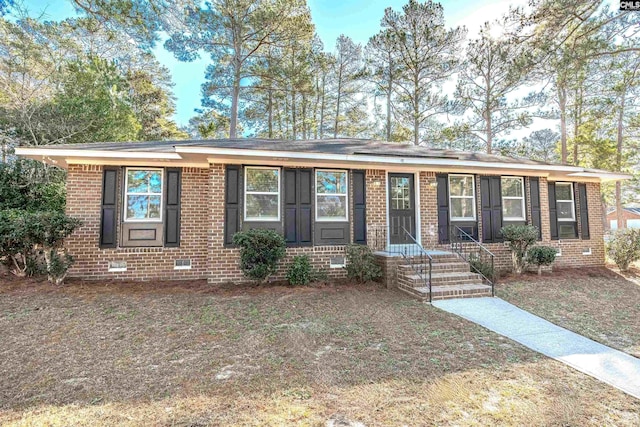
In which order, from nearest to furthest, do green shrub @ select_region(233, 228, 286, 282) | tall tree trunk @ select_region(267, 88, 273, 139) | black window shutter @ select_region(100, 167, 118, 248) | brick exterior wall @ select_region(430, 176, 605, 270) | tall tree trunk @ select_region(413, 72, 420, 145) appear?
green shrub @ select_region(233, 228, 286, 282) → black window shutter @ select_region(100, 167, 118, 248) → brick exterior wall @ select_region(430, 176, 605, 270) → tall tree trunk @ select_region(413, 72, 420, 145) → tall tree trunk @ select_region(267, 88, 273, 139)

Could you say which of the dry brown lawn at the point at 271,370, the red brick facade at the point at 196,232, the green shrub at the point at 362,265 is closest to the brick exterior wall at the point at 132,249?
the red brick facade at the point at 196,232

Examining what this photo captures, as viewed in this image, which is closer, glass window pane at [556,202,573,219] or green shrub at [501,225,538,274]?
green shrub at [501,225,538,274]

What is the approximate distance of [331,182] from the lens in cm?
770

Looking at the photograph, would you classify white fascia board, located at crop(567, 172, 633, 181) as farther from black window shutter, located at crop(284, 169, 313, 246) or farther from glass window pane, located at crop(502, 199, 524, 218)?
black window shutter, located at crop(284, 169, 313, 246)

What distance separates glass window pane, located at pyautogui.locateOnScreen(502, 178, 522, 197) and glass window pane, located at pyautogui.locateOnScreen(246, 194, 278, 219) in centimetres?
657

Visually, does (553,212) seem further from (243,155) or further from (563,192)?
(243,155)

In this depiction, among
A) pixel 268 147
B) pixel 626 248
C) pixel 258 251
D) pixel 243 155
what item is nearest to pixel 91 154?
pixel 243 155

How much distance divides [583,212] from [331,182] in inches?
321

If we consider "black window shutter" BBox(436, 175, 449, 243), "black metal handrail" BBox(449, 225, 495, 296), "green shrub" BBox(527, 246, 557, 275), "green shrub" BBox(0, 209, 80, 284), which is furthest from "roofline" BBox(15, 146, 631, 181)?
"green shrub" BBox(527, 246, 557, 275)

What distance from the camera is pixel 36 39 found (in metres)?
12.3

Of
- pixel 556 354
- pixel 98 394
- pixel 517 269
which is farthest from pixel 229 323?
pixel 517 269

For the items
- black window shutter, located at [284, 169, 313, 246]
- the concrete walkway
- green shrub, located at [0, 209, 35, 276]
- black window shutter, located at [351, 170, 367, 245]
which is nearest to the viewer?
the concrete walkway

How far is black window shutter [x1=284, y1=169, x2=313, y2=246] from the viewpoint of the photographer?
23.9ft

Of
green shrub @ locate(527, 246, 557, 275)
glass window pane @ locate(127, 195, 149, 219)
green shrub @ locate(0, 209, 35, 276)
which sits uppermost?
glass window pane @ locate(127, 195, 149, 219)
